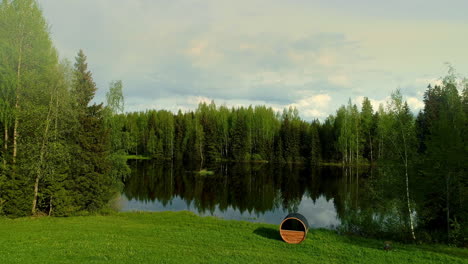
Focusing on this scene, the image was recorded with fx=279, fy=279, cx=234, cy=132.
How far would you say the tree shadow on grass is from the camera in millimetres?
16587

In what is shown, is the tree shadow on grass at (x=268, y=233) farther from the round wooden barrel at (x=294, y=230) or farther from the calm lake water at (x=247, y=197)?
the calm lake water at (x=247, y=197)

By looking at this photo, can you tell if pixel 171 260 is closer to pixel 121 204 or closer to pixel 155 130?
pixel 121 204

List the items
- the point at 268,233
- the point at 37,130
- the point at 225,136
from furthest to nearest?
the point at 225,136, the point at 37,130, the point at 268,233

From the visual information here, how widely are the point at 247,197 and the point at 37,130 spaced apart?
81.9ft

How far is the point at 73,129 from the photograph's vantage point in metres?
22.4

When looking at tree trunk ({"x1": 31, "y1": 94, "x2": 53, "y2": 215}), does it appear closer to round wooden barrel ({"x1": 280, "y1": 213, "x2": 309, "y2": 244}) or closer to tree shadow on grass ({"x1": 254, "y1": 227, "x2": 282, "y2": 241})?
tree shadow on grass ({"x1": 254, "y1": 227, "x2": 282, "y2": 241})

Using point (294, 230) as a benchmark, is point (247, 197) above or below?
below

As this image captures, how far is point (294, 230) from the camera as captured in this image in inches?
607

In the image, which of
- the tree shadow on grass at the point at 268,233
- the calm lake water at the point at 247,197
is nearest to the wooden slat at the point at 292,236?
the tree shadow on grass at the point at 268,233

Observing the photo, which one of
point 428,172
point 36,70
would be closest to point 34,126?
point 36,70

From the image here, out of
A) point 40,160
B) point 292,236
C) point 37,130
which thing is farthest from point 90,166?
point 292,236

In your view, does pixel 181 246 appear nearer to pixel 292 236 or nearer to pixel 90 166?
pixel 292 236

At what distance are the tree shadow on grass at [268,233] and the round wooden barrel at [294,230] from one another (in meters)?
0.92

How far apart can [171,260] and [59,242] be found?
6209mm
